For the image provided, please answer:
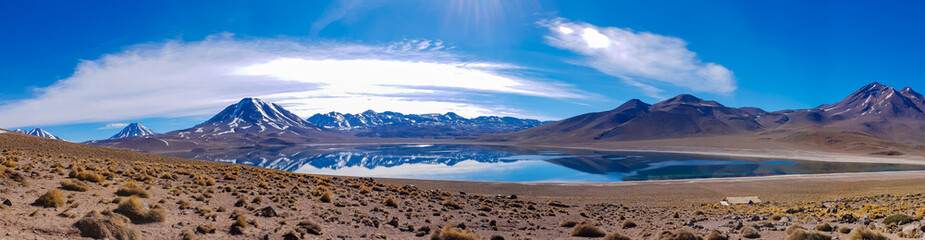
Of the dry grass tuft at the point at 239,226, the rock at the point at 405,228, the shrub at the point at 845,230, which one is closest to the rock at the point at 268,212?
the dry grass tuft at the point at 239,226

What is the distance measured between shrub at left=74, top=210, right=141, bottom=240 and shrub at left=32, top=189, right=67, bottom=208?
246cm

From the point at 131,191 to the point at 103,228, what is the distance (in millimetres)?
6394

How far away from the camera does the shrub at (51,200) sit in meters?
10.9

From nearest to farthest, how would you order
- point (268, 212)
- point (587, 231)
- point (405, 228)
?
point (268, 212)
point (587, 231)
point (405, 228)

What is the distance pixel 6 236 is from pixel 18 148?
2330cm

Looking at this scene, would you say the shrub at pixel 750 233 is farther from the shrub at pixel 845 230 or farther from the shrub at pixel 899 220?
the shrub at pixel 899 220

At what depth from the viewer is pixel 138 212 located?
37.9 ft

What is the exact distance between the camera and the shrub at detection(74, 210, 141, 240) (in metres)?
9.34

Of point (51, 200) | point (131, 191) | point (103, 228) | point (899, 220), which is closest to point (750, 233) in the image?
point (899, 220)

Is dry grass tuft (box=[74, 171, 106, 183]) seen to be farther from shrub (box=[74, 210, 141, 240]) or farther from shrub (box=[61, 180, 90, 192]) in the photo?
shrub (box=[74, 210, 141, 240])

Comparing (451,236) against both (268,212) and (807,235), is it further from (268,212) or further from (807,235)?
(807,235)

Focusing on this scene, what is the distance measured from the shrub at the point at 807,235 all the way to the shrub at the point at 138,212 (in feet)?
58.2

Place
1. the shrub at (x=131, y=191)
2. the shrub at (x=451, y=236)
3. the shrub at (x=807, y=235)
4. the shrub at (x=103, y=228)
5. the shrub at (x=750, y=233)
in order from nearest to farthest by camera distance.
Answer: the shrub at (x=103, y=228) < the shrub at (x=807, y=235) < the shrub at (x=750, y=233) < the shrub at (x=451, y=236) < the shrub at (x=131, y=191)

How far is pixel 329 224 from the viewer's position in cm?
1602
